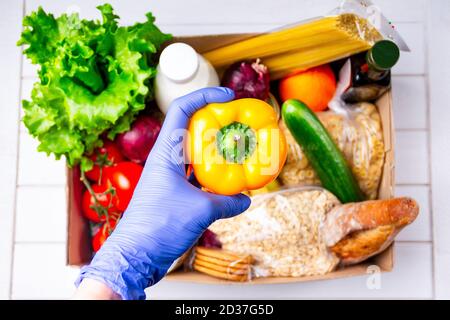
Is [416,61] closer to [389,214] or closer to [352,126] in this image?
[352,126]

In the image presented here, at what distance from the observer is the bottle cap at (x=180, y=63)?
0.94 metres

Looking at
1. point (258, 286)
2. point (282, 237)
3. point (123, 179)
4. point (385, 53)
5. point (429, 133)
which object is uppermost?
point (385, 53)

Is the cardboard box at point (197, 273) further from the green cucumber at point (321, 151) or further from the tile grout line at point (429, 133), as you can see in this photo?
the tile grout line at point (429, 133)

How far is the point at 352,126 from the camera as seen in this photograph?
1096 mm

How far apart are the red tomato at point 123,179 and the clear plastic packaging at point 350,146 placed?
0.34 meters

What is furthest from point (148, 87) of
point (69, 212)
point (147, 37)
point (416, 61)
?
point (416, 61)

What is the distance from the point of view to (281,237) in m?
1.05

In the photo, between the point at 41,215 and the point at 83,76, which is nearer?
the point at 83,76

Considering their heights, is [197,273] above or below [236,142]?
below

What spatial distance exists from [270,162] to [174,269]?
43 cm

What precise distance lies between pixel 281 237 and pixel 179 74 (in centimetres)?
41

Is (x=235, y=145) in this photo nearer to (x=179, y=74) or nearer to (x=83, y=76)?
(x=179, y=74)

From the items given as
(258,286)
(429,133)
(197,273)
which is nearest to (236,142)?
(197,273)

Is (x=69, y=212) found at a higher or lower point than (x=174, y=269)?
higher
